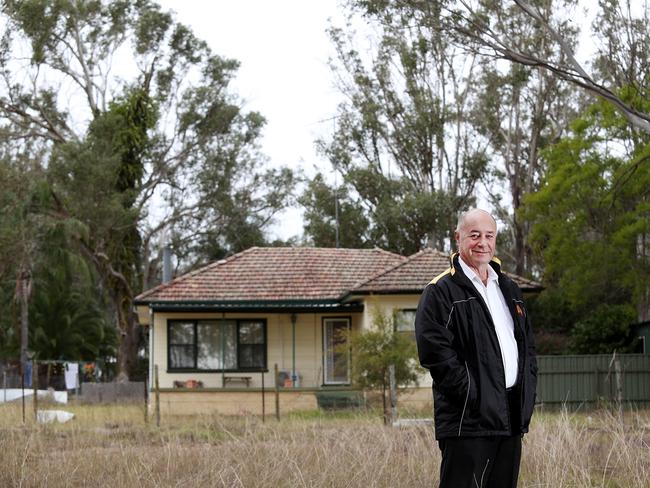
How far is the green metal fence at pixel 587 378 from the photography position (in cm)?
2423

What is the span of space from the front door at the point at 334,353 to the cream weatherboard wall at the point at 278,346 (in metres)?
0.12

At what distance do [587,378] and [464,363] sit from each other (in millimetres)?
19703

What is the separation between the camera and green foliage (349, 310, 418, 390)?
20953mm

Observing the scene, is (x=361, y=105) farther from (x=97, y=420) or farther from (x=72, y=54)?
(x=97, y=420)

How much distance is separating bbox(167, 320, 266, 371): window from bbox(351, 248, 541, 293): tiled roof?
153 inches

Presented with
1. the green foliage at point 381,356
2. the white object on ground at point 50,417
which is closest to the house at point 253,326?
the green foliage at point 381,356

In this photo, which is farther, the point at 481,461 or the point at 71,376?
the point at 71,376

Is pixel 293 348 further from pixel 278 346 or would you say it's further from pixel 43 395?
pixel 43 395

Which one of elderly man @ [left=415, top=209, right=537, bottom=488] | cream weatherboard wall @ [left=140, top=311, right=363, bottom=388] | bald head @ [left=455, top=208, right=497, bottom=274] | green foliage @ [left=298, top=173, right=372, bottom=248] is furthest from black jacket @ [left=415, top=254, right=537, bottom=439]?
green foliage @ [left=298, top=173, right=372, bottom=248]

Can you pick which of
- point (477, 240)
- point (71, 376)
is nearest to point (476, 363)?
point (477, 240)

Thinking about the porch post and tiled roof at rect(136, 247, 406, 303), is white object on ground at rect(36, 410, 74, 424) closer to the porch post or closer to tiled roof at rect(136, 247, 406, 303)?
tiled roof at rect(136, 247, 406, 303)

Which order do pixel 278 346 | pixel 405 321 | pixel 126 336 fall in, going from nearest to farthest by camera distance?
pixel 405 321, pixel 278 346, pixel 126 336

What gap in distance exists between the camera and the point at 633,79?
21469 millimetres

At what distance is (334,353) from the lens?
2931 cm
